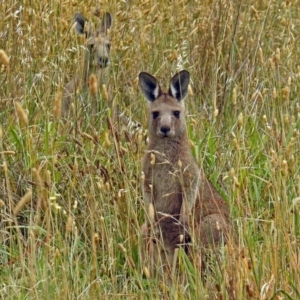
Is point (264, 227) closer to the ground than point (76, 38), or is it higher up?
closer to the ground

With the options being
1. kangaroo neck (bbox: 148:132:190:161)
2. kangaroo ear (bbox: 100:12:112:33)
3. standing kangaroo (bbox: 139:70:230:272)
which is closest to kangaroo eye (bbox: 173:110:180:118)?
standing kangaroo (bbox: 139:70:230:272)

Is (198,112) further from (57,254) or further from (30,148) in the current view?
(57,254)

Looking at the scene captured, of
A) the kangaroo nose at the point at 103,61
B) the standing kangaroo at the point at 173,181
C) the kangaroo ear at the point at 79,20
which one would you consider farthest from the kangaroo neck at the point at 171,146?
the kangaroo ear at the point at 79,20

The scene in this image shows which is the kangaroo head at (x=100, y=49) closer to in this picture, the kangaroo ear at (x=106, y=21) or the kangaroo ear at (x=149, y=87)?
the kangaroo ear at (x=106, y=21)

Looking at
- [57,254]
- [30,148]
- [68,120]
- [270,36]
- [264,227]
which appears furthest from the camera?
[270,36]

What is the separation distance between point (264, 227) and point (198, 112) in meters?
2.05

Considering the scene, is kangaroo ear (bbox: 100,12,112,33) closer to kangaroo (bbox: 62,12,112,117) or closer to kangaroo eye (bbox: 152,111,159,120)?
kangaroo (bbox: 62,12,112,117)

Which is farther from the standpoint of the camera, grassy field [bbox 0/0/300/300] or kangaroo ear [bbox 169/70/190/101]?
kangaroo ear [bbox 169/70/190/101]

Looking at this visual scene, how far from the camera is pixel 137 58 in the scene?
258 inches

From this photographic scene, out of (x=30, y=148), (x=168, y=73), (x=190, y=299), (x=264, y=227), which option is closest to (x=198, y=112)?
(x=168, y=73)

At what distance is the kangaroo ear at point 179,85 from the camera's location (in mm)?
5406

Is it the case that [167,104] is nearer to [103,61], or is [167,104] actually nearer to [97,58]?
[97,58]

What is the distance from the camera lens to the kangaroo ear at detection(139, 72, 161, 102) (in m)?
5.43

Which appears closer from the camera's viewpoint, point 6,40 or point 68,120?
point 68,120
